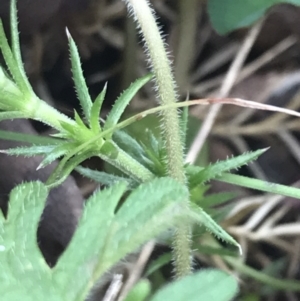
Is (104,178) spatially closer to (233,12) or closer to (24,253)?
(24,253)

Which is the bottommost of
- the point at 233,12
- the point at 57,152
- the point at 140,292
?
the point at 140,292

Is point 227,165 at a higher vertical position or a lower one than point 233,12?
lower

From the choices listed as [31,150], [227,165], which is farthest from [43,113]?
[227,165]

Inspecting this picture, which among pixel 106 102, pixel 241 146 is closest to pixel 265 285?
pixel 241 146

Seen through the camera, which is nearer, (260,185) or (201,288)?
(201,288)

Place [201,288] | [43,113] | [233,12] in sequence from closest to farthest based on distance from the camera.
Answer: [201,288]
[43,113]
[233,12]

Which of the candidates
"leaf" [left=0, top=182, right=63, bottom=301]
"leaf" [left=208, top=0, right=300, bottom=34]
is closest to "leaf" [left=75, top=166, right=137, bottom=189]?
"leaf" [left=0, top=182, right=63, bottom=301]

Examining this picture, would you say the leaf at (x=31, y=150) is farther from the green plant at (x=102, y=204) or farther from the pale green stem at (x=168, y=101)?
the pale green stem at (x=168, y=101)
